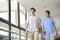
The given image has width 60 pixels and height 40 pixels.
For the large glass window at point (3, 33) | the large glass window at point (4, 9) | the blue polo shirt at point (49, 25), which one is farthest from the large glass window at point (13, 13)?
the blue polo shirt at point (49, 25)

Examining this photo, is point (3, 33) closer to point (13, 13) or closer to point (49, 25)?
point (49, 25)

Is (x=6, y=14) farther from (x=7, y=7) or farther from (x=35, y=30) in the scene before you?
(x=35, y=30)

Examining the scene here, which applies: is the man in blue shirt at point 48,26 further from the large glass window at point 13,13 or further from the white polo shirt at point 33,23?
the large glass window at point 13,13

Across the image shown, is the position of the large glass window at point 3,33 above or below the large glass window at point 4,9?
below

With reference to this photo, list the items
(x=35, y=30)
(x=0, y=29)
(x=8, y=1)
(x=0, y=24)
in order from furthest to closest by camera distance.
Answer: (x=8, y=1) → (x=0, y=24) → (x=0, y=29) → (x=35, y=30)

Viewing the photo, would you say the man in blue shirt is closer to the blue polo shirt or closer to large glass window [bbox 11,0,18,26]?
the blue polo shirt

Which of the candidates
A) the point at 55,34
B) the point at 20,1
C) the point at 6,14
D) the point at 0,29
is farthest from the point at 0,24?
the point at 20,1

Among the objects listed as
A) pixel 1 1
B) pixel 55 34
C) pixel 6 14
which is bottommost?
pixel 55 34

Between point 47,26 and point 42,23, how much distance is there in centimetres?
19

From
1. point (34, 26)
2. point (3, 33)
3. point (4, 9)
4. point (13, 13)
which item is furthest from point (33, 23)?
point (13, 13)

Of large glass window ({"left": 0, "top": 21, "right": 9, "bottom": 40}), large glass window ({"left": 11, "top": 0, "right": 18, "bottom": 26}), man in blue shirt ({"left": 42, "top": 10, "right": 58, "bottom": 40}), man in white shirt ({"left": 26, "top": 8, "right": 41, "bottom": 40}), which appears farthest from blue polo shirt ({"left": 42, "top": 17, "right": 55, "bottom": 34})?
large glass window ({"left": 11, "top": 0, "right": 18, "bottom": 26})

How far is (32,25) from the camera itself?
161 inches

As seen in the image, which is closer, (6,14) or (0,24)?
(0,24)

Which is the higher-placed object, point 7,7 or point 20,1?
point 20,1
